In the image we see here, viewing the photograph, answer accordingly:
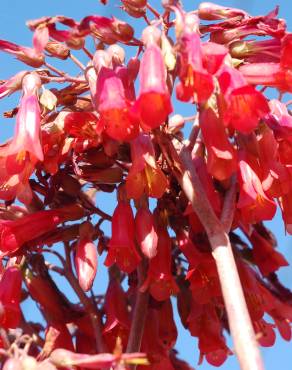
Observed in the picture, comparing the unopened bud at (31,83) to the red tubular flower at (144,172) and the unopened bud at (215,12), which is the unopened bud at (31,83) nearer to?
the red tubular flower at (144,172)

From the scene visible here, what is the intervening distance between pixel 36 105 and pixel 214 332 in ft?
2.05

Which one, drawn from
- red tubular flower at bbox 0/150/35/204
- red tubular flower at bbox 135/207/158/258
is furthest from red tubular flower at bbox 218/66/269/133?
red tubular flower at bbox 0/150/35/204

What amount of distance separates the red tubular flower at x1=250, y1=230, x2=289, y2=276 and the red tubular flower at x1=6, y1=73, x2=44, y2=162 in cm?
59

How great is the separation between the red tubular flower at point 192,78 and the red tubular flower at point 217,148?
0.39ft

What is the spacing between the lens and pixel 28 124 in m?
1.74

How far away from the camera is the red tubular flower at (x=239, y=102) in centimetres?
157

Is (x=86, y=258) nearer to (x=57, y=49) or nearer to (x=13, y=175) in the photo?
(x=13, y=175)

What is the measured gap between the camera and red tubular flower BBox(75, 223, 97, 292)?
1788mm

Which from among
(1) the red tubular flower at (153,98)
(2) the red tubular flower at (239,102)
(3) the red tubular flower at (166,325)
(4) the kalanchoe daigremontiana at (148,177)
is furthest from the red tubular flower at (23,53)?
(3) the red tubular flower at (166,325)

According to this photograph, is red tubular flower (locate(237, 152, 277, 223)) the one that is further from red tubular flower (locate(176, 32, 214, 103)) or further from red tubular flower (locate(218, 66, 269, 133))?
red tubular flower (locate(176, 32, 214, 103))

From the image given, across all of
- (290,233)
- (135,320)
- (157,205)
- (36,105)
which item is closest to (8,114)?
(36,105)

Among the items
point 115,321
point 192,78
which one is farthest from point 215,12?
point 115,321

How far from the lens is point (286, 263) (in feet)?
6.77

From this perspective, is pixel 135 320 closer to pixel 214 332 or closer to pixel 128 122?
pixel 214 332
